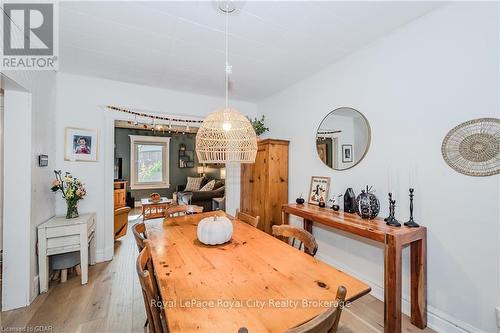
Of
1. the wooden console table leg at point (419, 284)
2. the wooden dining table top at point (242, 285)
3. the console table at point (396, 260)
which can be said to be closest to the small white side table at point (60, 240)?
the wooden dining table top at point (242, 285)

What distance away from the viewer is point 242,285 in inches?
41.8

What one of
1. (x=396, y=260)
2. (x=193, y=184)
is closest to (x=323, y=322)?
(x=396, y=260)

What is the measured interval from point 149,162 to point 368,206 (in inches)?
270

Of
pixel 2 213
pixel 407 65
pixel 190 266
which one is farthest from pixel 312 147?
pixel 2 213

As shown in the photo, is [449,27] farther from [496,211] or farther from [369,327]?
[369,327]

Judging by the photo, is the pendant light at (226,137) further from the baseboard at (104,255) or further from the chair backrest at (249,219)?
the baseboard at (104,255)

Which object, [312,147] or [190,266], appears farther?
[312,147]

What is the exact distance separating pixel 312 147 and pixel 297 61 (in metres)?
1.08

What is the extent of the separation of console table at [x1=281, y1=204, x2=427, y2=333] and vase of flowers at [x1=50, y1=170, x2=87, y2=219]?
111 inches

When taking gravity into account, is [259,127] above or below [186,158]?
above

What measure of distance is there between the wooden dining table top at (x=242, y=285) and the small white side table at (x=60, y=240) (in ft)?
4.31

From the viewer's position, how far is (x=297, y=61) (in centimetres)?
252

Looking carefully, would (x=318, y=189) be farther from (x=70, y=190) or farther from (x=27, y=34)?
(x=27, y=34)

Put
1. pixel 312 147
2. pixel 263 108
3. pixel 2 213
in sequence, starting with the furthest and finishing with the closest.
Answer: pixel 263 108 < pixel 312 147 < pixel 2 213
